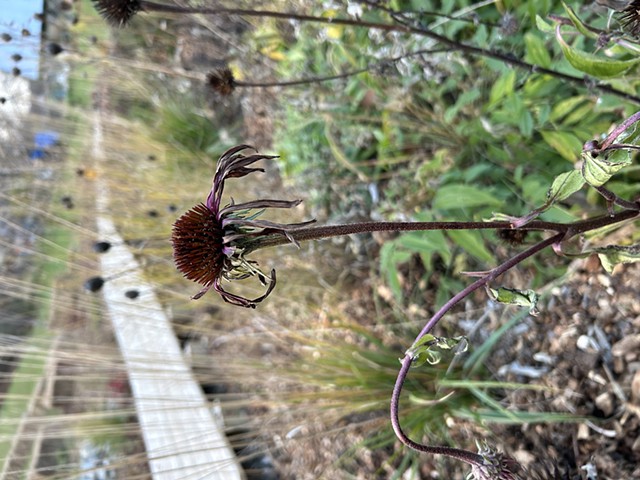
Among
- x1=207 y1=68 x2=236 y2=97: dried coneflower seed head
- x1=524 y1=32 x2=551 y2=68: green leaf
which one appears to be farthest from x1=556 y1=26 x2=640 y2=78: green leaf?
x1=207 y1=68 x2=236 y2=97: dried coneflower seed head

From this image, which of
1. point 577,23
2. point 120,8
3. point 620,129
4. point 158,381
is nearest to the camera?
point 620,129

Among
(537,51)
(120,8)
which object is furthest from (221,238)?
(537,51)

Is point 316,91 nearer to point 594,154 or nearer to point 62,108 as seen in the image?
point 594,154

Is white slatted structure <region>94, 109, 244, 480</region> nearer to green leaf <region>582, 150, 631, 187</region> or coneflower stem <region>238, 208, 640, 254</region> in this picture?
coneflower stem <region>238, 208, 640, 254</region>

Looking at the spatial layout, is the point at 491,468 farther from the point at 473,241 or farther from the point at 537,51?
the point at 537,51

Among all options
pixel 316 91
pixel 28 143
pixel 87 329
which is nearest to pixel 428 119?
pixel 316 91

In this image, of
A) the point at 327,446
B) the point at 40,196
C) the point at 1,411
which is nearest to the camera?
the point at 327,446
